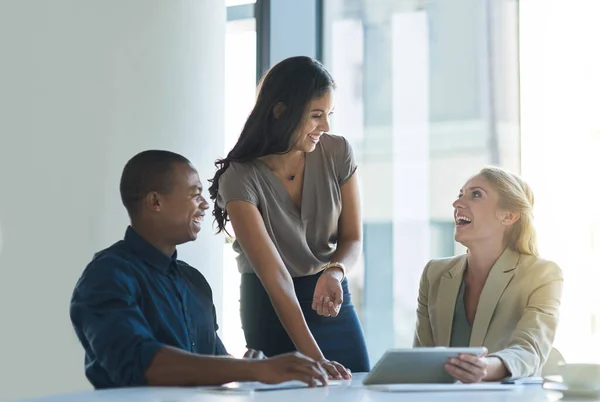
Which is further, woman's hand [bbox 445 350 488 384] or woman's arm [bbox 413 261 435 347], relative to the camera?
woman's arm [bbox 413 261 435 347]

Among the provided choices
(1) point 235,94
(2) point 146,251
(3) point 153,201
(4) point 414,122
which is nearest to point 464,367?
(2) point 146,251

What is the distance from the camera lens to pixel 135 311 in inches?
67.6

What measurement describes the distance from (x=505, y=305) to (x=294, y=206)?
693 millimetres

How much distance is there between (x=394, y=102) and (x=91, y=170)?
1.60 m

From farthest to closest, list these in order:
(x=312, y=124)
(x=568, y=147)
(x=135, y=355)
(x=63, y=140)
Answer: (x=568, y=147) < (x=63, y=140) < (x=312, y=124) < (x=135, y=355)

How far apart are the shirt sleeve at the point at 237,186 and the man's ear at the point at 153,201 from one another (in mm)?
322

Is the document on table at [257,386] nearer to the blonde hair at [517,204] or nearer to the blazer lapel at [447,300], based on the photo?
the blazer lapel at [447,300]

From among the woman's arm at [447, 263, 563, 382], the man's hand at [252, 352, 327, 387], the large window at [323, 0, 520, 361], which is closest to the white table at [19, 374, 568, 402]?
the man's hand at [252, 352, 327, 387]

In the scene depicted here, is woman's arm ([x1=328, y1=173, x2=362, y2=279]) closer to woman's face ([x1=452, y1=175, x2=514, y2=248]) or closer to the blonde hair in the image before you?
woman's face ([x1=452, y1=175, x2=514, y2=248])

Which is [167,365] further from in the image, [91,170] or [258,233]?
[91,170]

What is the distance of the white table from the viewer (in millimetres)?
1361

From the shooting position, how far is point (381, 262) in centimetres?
415

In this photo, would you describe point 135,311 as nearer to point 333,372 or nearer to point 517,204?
point 333,372

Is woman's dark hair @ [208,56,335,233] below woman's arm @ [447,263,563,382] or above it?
above
